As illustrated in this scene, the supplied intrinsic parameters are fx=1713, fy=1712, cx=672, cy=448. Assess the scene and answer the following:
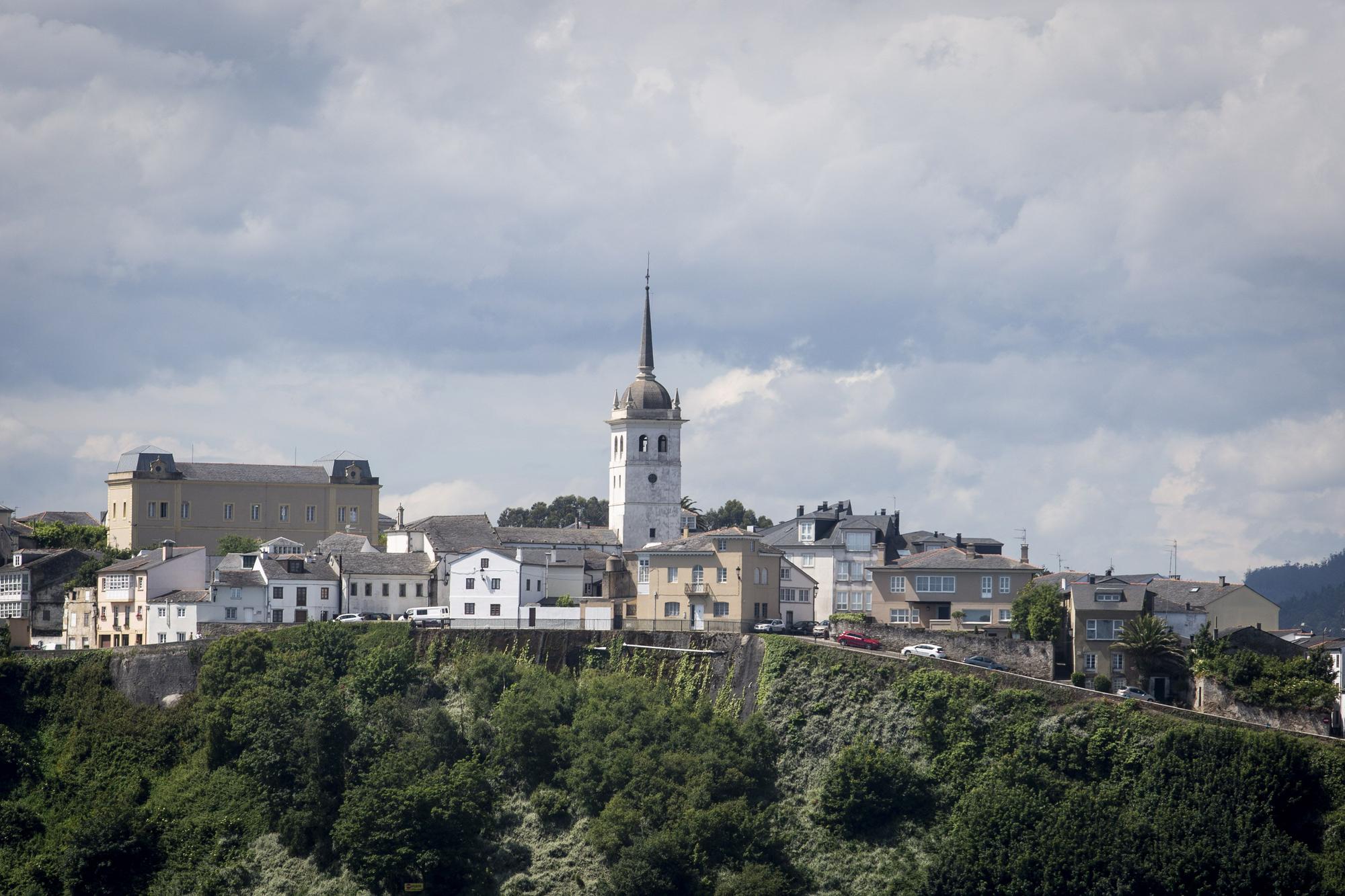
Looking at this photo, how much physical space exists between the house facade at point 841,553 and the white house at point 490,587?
54.9 feet

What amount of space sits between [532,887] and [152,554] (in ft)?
115

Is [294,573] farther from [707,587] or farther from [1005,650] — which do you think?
[1005,650]

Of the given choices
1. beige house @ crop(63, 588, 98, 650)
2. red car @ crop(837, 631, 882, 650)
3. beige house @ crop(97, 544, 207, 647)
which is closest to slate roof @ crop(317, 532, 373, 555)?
beige house @ crop(97, 544, 207, 647)

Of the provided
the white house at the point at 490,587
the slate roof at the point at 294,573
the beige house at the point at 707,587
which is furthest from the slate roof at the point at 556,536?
the beige house at the point at 707,587

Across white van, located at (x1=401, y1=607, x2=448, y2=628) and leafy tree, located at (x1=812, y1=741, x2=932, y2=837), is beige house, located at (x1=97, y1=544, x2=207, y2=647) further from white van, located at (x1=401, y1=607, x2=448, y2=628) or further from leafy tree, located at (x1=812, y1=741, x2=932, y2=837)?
leafy tree, located at (x1=812, y1=741, x2=932, y2=837)

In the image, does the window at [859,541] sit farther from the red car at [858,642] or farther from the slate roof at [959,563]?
the red car at [858,642]

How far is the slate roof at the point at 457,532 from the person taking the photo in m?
91.1

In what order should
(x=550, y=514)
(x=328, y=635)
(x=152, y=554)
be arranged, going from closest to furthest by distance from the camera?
(x=328, y=635) < (x=152, y=554) < (x=550, y=514)

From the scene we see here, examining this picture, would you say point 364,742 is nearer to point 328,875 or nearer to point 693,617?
point 328,875

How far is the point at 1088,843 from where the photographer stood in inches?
2327

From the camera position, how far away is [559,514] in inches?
5856

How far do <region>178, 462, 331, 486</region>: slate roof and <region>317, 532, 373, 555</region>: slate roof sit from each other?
11.3 metres

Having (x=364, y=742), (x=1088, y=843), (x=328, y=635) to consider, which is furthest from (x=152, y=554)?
(x=1088, y=843)

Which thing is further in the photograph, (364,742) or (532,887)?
(364,742)
